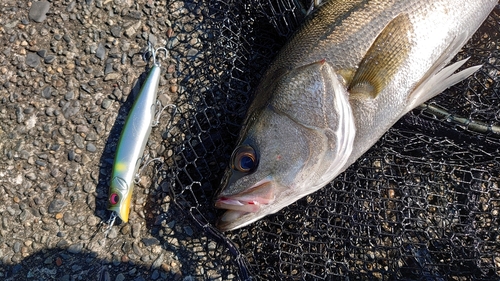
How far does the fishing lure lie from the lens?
264cm

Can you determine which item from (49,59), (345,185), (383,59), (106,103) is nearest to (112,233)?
(106,103)

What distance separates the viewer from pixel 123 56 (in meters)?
3.01

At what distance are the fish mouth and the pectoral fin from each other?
30.9 inches

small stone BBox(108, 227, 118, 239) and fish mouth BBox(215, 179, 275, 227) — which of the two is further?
small stone BBox(108, 227, 118, 239)

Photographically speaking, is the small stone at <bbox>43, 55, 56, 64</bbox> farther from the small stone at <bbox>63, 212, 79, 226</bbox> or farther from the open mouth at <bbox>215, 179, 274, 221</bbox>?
the open mouth at <bbox>215, 179, 274, 221</bbox>

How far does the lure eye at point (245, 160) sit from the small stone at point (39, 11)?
79.6 inches

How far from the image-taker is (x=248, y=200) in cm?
215

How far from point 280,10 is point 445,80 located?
47.7 inches

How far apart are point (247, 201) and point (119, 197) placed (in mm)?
1002

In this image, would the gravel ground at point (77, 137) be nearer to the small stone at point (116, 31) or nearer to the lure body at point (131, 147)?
the small stone at point (116, 31)

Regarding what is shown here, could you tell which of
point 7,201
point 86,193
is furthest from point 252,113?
point 7,201

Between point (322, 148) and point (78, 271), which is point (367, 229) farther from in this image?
point (78, 271)

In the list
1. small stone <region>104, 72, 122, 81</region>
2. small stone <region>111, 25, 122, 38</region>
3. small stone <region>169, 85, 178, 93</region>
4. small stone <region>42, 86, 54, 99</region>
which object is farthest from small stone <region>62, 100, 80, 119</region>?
small stone <region>169, 85, 178, 93</region>

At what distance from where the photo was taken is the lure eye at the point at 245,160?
2.24m
